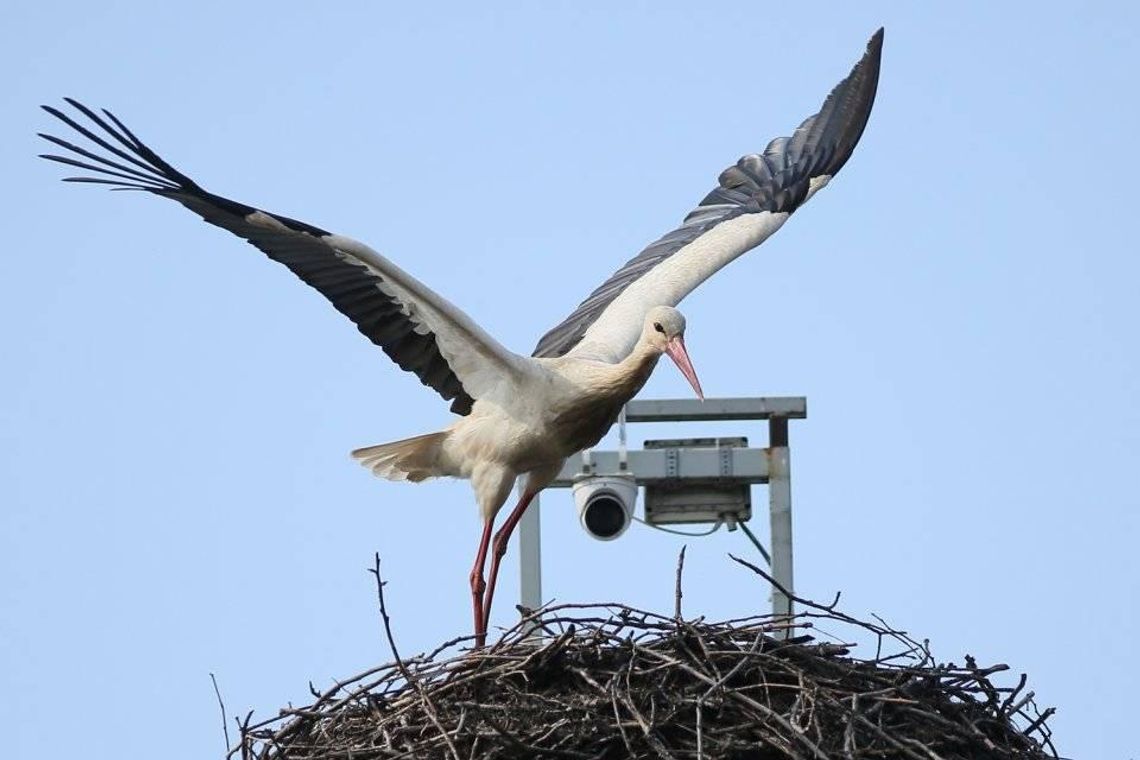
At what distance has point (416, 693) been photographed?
7.05 m

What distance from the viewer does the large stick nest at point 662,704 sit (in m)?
6.79

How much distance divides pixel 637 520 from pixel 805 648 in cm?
175

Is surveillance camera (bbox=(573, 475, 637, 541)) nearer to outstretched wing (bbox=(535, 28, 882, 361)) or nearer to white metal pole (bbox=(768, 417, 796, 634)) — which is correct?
white metal pole (bbox=(768, 417, 796, 634))

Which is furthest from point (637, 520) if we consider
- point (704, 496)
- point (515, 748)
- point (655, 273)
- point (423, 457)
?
point (515, 748)

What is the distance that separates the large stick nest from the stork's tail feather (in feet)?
5.88

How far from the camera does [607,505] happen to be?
8641 mm

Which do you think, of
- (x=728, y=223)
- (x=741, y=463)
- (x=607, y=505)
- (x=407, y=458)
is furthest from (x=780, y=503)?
(x=728, y=223)

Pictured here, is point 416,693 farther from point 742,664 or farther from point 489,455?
point 489,455

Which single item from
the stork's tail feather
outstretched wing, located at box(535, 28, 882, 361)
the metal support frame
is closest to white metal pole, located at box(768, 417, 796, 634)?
the metal support frame

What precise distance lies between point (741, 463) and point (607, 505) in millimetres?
489

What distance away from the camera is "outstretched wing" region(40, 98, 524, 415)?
7.95 m

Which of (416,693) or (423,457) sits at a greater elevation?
(423,457)

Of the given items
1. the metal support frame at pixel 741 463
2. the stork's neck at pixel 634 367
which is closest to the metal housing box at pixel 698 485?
the metal support frame at pixel 741 463

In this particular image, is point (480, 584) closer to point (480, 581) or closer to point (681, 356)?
point (480, 581)
